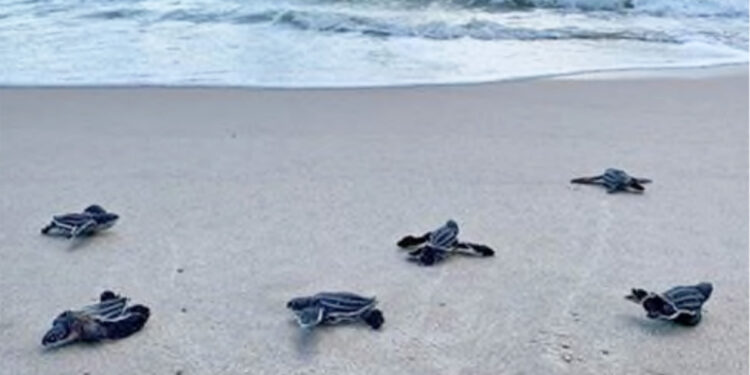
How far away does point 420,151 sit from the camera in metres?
4.60

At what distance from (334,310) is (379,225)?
985 mm

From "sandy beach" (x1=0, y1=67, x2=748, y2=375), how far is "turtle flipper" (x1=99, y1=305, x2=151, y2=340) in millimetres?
40

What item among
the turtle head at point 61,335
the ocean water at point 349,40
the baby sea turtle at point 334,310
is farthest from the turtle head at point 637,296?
the ocean water at point 349,40

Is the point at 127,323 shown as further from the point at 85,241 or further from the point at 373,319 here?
the point at 85,241

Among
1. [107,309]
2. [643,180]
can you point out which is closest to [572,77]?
[643,180]

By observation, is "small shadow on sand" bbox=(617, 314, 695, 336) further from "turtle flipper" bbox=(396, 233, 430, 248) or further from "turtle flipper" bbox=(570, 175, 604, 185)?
"turtle flipper" bbox=(570, 175, 604, 185)

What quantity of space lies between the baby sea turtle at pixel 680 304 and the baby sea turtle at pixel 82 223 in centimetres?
168

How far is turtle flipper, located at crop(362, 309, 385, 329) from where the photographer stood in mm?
2514

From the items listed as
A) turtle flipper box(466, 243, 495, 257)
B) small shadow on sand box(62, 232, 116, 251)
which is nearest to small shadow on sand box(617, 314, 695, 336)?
turtle flipper box(466, 243, 495, 257)

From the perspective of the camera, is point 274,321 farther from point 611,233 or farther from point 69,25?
point 69,25

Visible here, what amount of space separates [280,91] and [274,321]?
3726 mm

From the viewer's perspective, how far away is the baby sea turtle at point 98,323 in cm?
238

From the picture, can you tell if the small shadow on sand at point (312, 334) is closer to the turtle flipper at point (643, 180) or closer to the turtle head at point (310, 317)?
the turtle head at point (310, 317)

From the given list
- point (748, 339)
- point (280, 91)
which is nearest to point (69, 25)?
point (280, 91)
